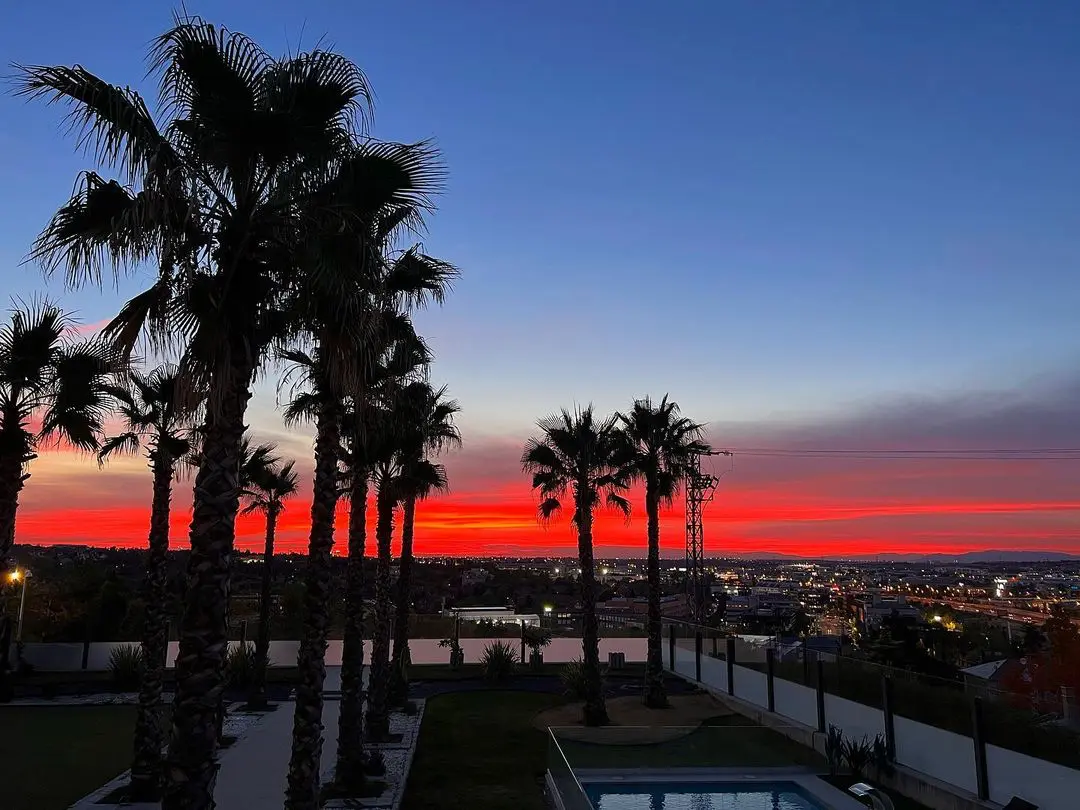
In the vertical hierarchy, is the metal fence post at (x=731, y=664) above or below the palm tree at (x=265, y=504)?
below

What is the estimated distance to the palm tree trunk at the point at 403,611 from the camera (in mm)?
17422

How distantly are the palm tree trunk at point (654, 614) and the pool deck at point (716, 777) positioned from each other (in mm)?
5907

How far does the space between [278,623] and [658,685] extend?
704 inches

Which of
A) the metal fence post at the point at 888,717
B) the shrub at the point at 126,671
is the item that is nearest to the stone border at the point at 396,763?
the metal fence post at the point at 888,717

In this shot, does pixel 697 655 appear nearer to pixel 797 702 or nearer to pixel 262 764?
pixel 797 702

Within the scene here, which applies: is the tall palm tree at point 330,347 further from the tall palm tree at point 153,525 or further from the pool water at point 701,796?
the pool water at point 701,796

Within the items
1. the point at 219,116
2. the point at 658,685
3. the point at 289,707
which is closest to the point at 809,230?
the point at 658,685

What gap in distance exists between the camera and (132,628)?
2833 centimetres

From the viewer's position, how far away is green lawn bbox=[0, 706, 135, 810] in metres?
11.3

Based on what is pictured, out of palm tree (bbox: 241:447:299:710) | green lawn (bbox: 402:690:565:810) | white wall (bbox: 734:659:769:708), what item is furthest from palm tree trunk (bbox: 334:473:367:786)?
white wall (bbox: 734:659:769:708)

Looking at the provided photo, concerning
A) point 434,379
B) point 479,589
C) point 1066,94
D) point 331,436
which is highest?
point 1066,94

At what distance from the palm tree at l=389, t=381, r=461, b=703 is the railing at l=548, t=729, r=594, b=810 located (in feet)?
19.9

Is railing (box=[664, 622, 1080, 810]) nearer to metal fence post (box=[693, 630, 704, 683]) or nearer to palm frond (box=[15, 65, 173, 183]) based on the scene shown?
metal fence post (box=[693, 630, 704, 683])

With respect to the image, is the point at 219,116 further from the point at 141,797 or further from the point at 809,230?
the point at 809,230
